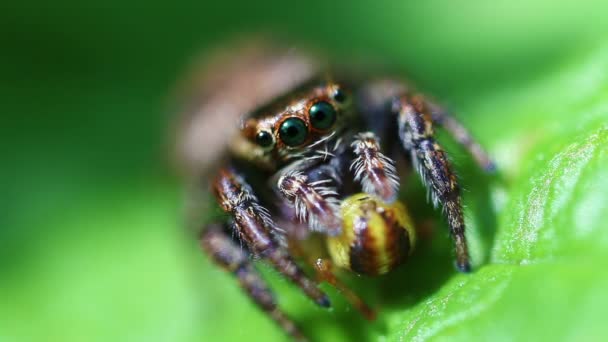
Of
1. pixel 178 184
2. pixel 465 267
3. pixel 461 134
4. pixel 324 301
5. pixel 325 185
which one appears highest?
pixel 178 184

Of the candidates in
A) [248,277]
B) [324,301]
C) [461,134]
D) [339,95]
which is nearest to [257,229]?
[248,277]

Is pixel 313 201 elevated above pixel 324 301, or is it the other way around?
pixel 313 201

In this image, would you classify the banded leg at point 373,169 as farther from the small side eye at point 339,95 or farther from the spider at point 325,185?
the small side eye at point 339,95

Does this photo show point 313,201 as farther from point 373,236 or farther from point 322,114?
point 322,114

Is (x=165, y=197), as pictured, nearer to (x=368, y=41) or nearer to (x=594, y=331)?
(x=368, y=41)

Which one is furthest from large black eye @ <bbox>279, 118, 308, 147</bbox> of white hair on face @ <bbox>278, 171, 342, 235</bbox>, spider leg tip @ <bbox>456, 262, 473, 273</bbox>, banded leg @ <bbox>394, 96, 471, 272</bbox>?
spider leg tip @ <bbox>456, 262, 473, 273</bbox>

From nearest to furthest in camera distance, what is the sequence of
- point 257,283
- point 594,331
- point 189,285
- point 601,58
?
point 594,331, point 257,283, point 601,58, point 189,285

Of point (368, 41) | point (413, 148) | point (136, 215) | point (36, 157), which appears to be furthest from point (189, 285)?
point (368, 41)
